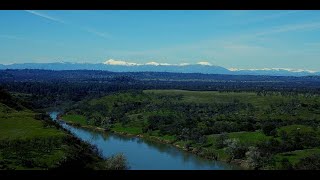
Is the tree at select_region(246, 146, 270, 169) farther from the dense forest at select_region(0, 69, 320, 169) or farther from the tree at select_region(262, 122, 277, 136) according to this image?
the tree at select_region(262, 122, 277, 136)

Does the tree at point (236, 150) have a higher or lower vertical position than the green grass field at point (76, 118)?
higher

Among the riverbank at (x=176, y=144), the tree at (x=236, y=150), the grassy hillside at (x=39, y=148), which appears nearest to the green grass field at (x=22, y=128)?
the grassy hillside at (x=39, y=148)

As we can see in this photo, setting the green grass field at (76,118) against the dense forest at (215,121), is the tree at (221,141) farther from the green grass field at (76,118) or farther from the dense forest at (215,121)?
the green grass field at (76,118)

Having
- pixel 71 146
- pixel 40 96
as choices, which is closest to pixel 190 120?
pixel 71 146

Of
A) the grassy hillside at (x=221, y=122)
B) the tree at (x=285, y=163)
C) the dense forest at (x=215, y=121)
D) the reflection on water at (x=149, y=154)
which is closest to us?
the tree at (x=285, y=163)

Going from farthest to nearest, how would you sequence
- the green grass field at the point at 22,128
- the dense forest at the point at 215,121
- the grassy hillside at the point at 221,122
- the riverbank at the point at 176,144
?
the grassy hillside at the point at 221,122, the dense forest at the point at 215,121, the riverbank at the point at 176,144, the green grass field at the point at 22,128

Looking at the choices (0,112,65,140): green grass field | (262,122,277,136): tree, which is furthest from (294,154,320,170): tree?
(0,112,65,140): green grass field

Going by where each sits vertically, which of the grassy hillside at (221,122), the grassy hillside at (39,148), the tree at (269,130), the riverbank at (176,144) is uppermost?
the grassy hillside at (39,148)
